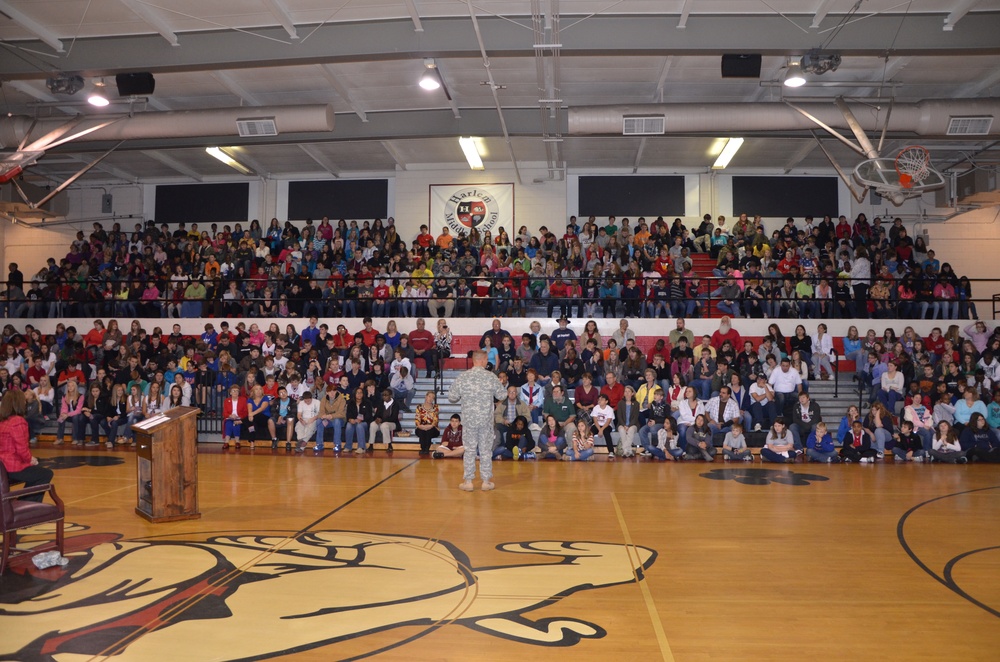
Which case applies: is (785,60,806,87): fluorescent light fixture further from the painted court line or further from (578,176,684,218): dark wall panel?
(578,176,684,218): dark wall panel

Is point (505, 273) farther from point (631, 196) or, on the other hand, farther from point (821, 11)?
point (821, 11)

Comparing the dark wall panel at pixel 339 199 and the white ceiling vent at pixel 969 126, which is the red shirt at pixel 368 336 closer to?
the dark wall panel at pixel 339 199

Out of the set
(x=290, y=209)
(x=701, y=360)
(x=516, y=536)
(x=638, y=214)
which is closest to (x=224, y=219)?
(x=290, y=209)

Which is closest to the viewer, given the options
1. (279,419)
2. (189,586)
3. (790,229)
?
(189,586)

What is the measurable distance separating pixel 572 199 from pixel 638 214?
2.03 m

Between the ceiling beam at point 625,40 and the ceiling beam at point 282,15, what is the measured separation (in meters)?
0.21

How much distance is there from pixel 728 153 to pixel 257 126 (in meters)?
12.1

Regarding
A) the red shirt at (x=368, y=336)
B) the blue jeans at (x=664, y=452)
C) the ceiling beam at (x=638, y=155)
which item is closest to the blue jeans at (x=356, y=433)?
the red shirt at (x=368, y=336)

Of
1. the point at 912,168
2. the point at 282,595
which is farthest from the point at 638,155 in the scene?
the point at 282,595

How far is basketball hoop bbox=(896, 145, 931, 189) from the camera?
10930mm

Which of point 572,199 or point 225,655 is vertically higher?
point 572,199

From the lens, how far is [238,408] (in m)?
13.9

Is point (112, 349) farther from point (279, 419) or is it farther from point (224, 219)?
point (224, 219)

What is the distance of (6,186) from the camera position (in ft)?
69.3
